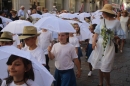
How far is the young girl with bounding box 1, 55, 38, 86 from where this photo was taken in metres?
2.44

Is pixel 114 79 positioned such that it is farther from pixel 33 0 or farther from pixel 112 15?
pixel 33 0

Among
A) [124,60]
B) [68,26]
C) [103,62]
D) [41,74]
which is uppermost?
[68,26]

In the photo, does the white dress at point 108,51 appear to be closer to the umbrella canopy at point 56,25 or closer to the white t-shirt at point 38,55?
the umbrella canopy at point 56,25

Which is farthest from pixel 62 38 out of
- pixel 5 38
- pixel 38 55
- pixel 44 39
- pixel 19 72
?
pixel 44 39

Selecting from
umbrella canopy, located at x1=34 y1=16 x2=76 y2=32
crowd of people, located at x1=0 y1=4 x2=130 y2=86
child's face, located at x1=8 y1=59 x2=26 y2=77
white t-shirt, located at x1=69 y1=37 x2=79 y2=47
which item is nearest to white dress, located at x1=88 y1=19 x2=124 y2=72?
crowd of people, located at x1=0 y1=4 x2=130 y2=86

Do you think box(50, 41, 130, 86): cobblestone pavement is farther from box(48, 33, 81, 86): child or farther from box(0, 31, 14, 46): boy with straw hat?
box(0, 31, 14, 46): boy with straw hat

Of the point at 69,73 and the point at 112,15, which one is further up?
the point at 112,15

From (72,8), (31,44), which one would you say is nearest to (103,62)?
(31,44)

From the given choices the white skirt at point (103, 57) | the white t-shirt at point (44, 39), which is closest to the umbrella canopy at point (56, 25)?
the white skirt at point (103, 57)

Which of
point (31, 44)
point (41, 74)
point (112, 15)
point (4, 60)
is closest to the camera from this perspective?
point (41, 74)

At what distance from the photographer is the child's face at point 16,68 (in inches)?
95.7

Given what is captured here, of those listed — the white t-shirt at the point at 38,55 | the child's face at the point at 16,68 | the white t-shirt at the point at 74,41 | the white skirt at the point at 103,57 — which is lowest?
the white skirt at the point at 103,57

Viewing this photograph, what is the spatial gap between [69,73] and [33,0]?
21.9 meters

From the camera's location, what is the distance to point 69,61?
170 inches
